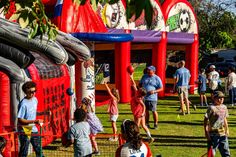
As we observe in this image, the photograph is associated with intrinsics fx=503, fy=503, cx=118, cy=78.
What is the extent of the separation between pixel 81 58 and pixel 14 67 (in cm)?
306

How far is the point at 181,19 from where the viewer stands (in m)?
22.6

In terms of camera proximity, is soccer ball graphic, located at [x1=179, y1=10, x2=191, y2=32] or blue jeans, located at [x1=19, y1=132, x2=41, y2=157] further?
soccer ball graphic, located at [x1=179, y1=10, x2=191, y2=32]

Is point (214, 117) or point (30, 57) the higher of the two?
point (30, 57)

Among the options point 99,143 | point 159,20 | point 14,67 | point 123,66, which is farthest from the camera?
point 159,20

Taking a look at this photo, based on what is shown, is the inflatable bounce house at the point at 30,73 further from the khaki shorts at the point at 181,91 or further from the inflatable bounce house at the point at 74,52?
the khaki shorts at the point at 181,91

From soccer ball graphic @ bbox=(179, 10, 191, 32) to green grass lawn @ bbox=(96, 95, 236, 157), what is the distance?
17.8 feet

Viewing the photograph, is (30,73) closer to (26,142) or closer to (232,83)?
(26,142)

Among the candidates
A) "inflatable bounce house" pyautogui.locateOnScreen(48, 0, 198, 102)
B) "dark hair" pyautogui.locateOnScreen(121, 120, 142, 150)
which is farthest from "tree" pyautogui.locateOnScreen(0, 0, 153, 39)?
"inflatable bounce house" pyautogui.locateOnScreen(48, 0, 198, 102)

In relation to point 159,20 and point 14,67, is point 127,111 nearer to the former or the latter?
point 159,20

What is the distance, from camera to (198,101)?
1997 centimetres

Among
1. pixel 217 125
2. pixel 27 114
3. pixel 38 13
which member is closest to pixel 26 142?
pixel 27 114

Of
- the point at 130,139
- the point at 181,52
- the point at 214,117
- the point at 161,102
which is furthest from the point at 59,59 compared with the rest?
the point at 181,52

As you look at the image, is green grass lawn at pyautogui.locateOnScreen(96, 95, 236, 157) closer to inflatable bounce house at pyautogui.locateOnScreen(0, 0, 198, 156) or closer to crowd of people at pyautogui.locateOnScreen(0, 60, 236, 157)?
crowd of people at pyautogui.locateOnScreen(0, 60, 236, 157)

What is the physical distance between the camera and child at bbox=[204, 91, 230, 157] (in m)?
8.10
